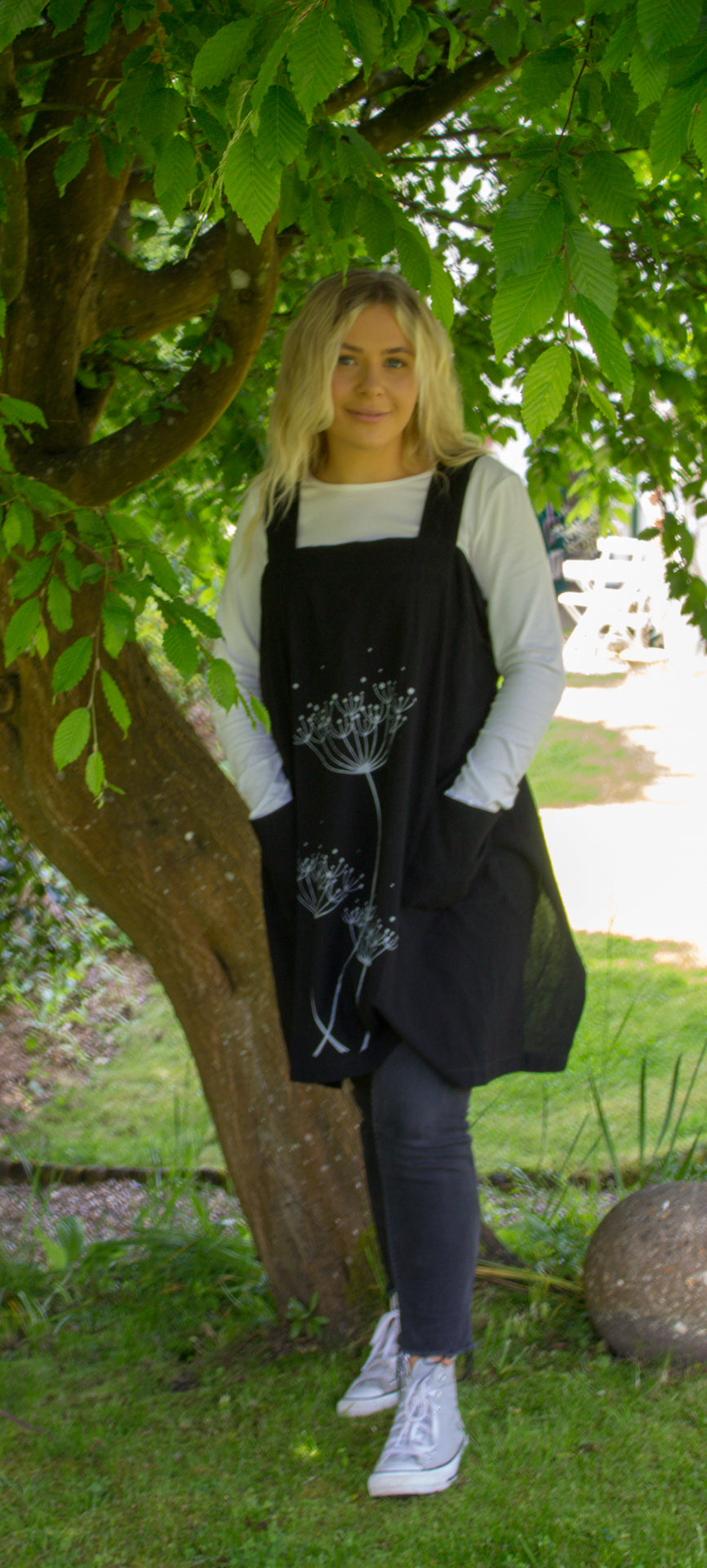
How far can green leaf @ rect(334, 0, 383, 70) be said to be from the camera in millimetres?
1228

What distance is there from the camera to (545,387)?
1.17 m

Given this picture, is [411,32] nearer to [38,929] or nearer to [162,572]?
[162,572]

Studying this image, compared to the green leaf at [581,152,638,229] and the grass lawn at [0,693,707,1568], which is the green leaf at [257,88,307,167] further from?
the grass lawn at [0,693,707,1568]

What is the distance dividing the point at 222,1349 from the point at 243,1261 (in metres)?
0.35

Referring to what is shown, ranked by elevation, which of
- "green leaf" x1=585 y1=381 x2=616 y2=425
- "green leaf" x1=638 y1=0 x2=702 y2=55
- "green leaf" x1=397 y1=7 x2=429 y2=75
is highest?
"green leaf" x1=397 y1=7 x2=429 y2=75

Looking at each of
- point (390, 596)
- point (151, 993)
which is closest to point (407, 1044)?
point (390, 596)

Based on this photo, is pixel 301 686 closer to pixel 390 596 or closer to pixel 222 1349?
pixel 390 596

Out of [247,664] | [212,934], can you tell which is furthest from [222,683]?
[212,934]

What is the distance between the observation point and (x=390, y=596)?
6.41ft

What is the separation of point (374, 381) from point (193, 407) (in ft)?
2.83

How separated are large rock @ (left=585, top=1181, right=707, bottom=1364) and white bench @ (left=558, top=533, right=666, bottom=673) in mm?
9302

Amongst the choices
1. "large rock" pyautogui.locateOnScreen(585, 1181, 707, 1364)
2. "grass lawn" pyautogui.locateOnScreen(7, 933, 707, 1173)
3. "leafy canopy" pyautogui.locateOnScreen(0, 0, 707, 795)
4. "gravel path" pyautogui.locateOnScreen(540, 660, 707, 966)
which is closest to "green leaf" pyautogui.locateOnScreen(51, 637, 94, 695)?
"leafy canopy" pyautogui.locateOnScreen(0, 0, 707, 795)

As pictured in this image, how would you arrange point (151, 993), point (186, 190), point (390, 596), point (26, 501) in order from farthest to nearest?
point (151, 993) < point (390, 596) < point (26, 501) < point (186, 190)

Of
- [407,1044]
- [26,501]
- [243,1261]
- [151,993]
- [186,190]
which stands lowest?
[151,993]
